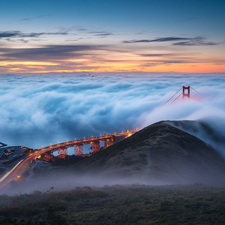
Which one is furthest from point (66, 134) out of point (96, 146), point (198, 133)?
point (198, 133)

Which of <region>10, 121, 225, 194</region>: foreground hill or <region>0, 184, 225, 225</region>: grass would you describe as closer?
<region>0, 184, 225, 225</region>: grass

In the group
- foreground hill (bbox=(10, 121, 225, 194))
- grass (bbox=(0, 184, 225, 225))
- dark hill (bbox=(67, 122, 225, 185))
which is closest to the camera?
grass (bbox=(0, 184, 225, 225))

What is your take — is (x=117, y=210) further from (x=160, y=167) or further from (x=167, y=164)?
(x=167, y=164)

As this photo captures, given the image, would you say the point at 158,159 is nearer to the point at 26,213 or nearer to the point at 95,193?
the point at 95,193

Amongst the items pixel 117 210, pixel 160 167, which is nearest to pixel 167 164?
pixel 160 167

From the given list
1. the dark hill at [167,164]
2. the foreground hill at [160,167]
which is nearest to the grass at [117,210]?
the foreground hill at [160,167]

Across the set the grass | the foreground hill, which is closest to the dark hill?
the foreground hill

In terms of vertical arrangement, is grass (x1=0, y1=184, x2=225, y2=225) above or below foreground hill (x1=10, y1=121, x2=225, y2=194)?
below

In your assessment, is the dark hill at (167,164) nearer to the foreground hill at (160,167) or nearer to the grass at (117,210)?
the foreground hill at (160,167)

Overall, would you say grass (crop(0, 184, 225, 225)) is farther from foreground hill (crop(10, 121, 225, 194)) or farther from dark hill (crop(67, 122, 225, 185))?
dark hill (crop(67, 122, 225, 185))

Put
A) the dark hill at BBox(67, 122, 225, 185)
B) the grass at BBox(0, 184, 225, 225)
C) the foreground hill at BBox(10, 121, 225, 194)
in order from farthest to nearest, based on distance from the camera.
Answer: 1. the dark hill at BBox(67, 122, 225, 185)
2. the foreground hill at BBox(10, 121, 225, 194)
3. the grass at BBox(0, 184, 225, 225)
